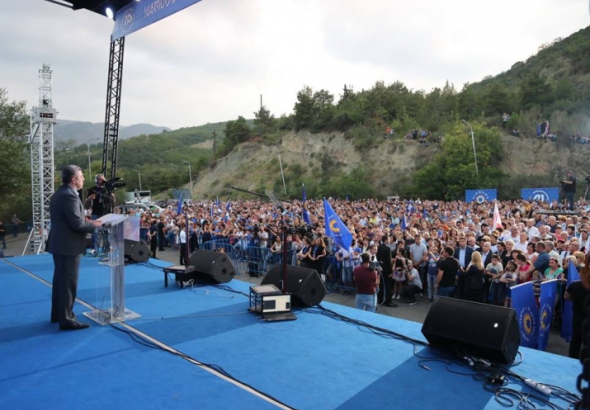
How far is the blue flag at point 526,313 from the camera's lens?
6.09m

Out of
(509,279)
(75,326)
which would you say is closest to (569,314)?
(509,279)

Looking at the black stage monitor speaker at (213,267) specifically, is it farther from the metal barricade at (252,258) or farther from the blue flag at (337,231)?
the metal barricade at (252,258)

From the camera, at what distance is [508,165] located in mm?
43156

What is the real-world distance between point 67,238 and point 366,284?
4619mm

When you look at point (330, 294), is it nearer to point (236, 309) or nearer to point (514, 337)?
point (236, 309)

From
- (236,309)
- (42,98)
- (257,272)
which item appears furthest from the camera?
(42,98)

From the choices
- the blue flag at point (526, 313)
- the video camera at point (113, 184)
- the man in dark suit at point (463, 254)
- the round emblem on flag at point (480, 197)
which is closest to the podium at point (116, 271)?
the video camera at point (113, 184)

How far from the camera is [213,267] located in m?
8.22

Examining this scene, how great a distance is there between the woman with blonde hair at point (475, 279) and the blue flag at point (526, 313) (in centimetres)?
135

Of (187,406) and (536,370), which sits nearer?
(187,406)

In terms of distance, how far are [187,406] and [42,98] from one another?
17.0 meters

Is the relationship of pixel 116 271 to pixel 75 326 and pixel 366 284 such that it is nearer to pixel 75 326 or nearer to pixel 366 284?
pixel 75 326

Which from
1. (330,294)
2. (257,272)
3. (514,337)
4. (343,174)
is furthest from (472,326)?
(343,174)

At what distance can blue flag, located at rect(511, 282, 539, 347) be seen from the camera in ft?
20.0
